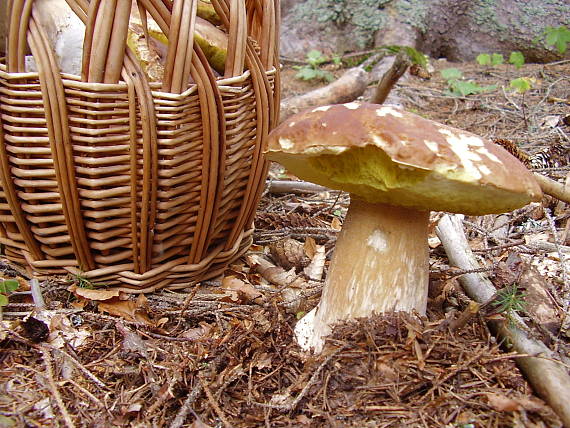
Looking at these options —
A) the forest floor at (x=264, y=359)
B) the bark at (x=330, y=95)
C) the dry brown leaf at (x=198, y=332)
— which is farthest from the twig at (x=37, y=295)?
the bark at (x=330, y=95)

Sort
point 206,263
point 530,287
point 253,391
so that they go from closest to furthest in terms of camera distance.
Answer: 1. point 253,391
2. point 530,287
3. point 206,263

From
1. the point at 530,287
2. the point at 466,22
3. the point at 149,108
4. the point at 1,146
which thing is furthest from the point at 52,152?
the point at 466,22

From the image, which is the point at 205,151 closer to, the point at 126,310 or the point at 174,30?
the point at 174,30

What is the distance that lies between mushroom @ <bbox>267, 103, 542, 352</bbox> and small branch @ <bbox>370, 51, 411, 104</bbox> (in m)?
1.32

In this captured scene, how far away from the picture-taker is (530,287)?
4.66 feet

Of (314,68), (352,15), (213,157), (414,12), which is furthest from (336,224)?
(352,15)

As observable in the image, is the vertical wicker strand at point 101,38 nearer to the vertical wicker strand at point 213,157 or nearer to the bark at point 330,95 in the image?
the vertical wicker strand at point 213,157

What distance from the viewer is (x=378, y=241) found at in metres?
1.16

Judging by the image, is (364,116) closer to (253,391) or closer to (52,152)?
(253,391)

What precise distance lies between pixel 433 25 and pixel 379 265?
5.45 meters

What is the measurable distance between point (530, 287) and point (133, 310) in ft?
4.07

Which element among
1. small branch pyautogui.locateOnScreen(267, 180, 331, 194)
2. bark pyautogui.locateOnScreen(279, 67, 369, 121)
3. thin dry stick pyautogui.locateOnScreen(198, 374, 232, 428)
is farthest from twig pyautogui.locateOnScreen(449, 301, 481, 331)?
bark pyautogui.locateOnScreen(279, 67, 369, 121)

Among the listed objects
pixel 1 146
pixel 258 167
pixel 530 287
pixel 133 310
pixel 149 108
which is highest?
pixel 149 108

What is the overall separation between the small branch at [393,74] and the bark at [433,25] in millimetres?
3331
